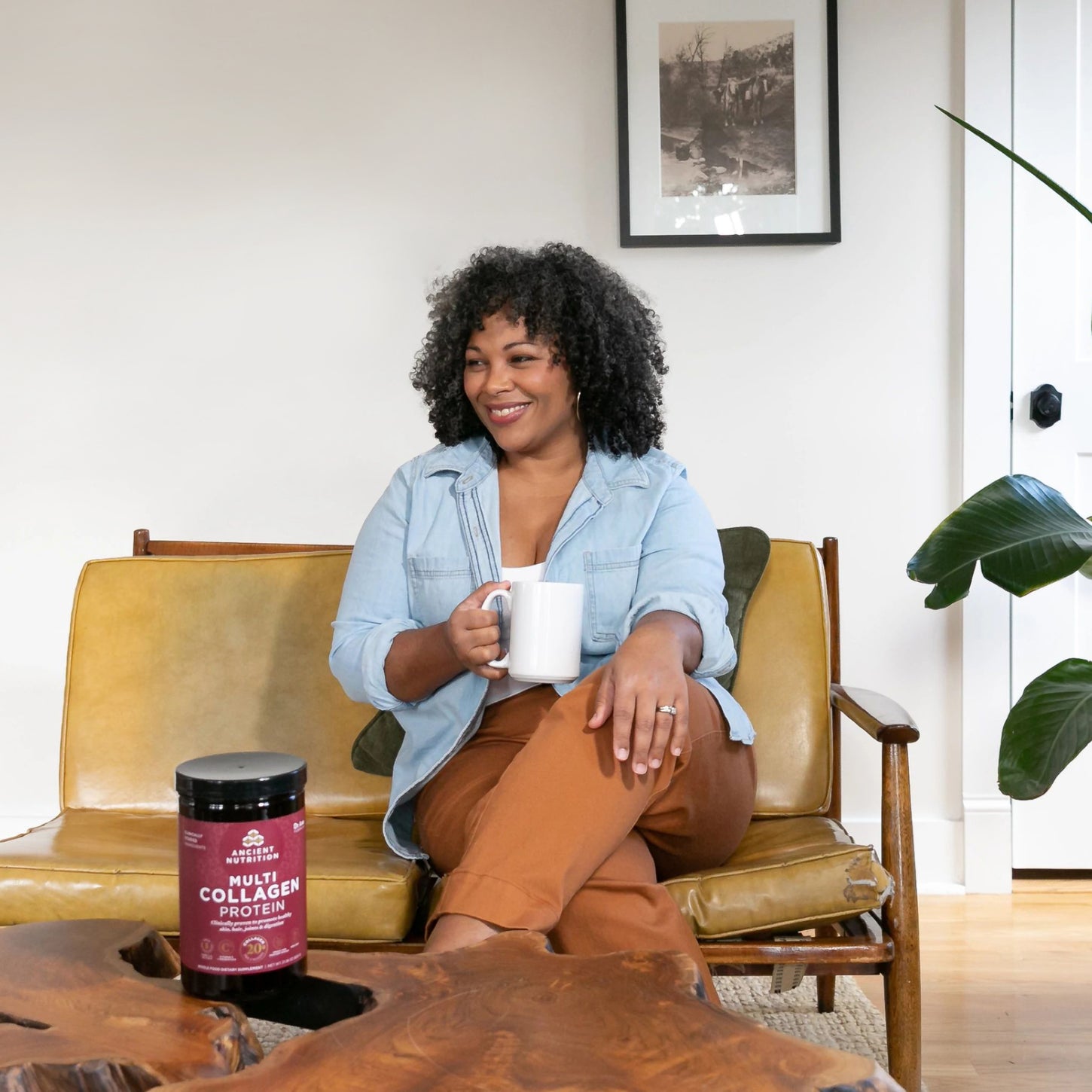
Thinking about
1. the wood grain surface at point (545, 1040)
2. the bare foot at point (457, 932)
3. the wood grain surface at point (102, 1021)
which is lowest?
the bare foot at point (457, 932)

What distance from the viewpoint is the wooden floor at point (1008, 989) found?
1.76 m

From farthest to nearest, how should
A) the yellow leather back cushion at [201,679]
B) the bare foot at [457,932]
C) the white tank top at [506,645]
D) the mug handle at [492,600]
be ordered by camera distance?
the yellow leather back cushion at [201,679], the white tank top at [506,645], the mug handle at [492,600], the bare foot at [457,932]

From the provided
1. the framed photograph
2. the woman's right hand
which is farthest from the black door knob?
the woman's right hand

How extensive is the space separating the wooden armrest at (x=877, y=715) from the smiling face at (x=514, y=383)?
0.59 m

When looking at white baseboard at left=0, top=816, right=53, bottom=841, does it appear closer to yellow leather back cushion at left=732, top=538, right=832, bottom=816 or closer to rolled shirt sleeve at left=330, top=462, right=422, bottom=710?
rolled shirt sleeve at left=330, top=462, right=422, bottom=710

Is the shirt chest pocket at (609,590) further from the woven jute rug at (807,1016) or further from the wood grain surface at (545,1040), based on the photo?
the wood grain surface at (545,1040)

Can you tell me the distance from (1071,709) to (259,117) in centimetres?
207

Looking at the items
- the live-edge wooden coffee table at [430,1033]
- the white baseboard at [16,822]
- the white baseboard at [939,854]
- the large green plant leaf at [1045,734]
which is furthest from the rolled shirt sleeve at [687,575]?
the white baseboard at [16,822]

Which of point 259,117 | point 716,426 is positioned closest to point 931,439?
point 716,426

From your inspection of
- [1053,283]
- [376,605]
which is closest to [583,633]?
[376,605]

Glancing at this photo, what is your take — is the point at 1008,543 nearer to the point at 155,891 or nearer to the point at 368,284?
the point at 155,891

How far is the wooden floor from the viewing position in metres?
1.76

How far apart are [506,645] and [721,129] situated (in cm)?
159

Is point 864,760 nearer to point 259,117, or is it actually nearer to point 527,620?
point 527,620
